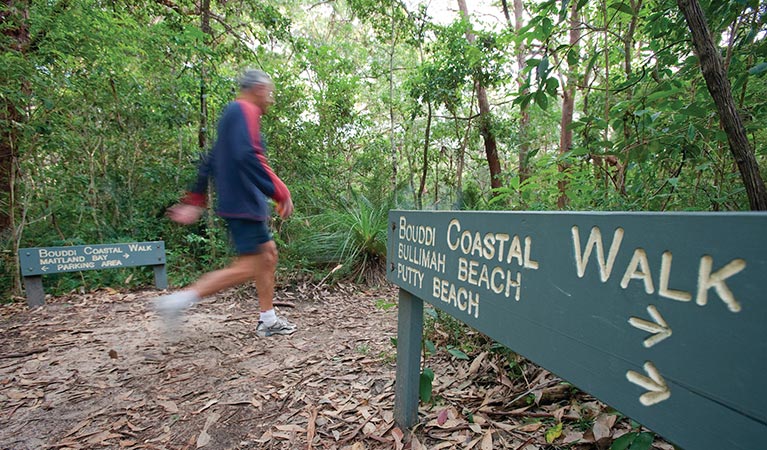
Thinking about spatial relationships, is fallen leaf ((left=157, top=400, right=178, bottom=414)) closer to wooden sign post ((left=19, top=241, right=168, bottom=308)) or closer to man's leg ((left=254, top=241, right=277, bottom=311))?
man's leg ((left=254, top=241, right=277, bottom=311))

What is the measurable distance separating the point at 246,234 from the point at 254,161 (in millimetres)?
515

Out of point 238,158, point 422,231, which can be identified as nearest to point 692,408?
point 422,231

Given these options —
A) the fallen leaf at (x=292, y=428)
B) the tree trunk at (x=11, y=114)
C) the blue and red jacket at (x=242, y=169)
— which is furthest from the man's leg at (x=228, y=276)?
the tree trunk at (x=11, y=114)

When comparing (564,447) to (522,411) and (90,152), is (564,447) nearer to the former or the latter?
(522,411)

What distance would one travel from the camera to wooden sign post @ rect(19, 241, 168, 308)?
12.3ft

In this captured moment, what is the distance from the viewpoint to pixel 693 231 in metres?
0.60

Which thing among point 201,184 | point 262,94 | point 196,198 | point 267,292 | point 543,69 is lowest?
point 267,292

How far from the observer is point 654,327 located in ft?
2.16

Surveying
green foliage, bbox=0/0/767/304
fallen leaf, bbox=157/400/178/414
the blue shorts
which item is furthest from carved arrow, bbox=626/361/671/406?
the blue shorts

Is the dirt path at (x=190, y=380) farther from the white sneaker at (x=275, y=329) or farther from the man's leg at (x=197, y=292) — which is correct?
the man's leg at (x=197, y=292)

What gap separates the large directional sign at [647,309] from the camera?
537 mm

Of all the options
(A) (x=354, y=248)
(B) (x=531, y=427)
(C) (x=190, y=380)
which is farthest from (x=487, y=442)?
(A) (x=354, y=248)

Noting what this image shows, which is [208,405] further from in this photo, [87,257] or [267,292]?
[87,257]

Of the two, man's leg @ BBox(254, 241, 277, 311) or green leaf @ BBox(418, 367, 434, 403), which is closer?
green leaf @ BBox(418, 367, 434, 403)
